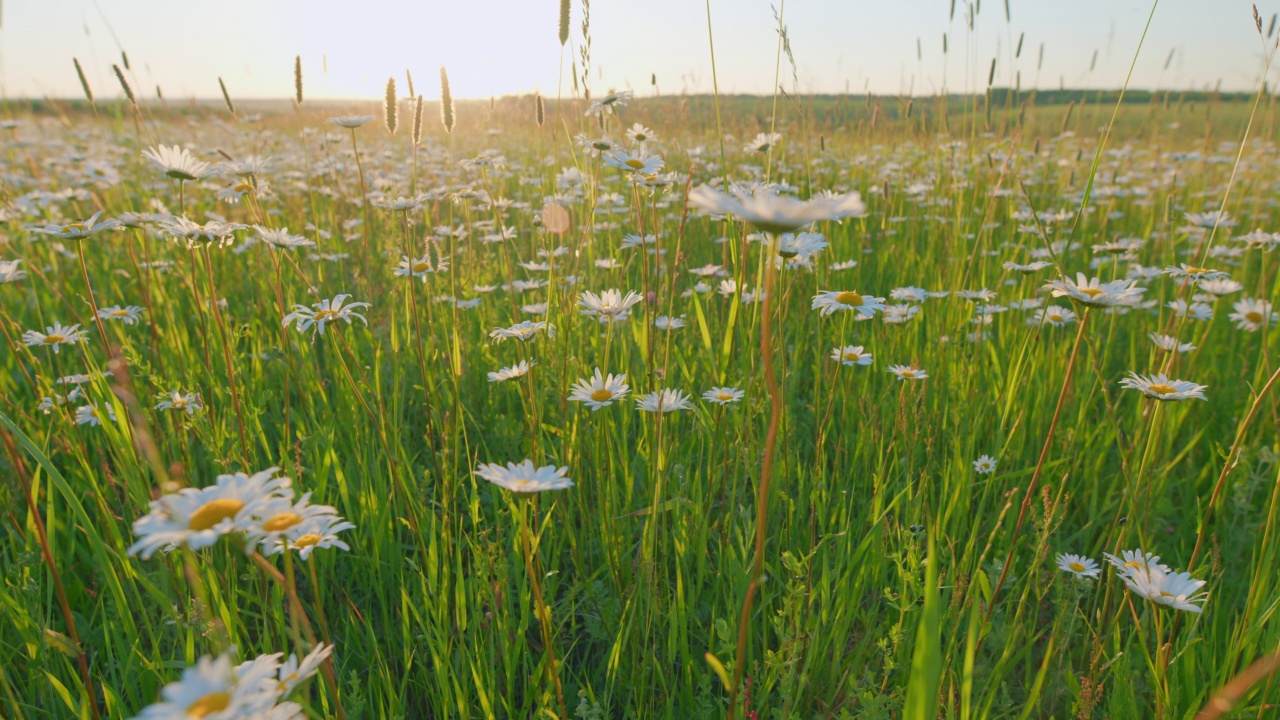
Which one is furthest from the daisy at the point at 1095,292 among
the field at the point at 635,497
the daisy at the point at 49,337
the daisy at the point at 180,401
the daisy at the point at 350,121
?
the daisy at the point at 49,337

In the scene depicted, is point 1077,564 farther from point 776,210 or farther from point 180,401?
point 180,401

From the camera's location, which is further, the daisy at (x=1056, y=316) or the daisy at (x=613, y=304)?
the daisy at (x=1056, y=316)

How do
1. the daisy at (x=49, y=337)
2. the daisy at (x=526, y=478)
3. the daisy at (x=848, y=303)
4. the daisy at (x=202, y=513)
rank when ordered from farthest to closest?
the daisy at (x=49, y=337) → the daisy at (x=848, y=303) → the daisy at (x=526, y=478) → the daisy at (x=202, y=513)

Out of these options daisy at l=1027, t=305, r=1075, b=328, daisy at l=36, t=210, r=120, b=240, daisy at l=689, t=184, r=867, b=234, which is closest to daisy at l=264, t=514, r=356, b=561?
daisy at l=689, t=184, r=867, b=234

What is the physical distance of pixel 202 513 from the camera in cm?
73

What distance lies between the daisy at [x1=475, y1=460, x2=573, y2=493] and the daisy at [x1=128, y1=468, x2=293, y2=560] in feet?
0.84

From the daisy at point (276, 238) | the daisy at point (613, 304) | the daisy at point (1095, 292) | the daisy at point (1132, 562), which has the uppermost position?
the daisy at point (276, 238)

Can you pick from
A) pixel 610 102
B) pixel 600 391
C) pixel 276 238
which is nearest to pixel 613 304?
pixel 600 391

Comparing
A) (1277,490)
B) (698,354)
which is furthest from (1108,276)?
(1277,490)

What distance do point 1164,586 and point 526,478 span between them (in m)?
1.12

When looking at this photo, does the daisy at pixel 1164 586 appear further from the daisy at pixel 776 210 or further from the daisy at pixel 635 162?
the daisy at pixel 635 162

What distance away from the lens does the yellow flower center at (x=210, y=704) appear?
0.59 metres

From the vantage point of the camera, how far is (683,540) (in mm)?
1504

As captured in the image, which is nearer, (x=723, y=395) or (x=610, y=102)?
(x=723, y=395)
